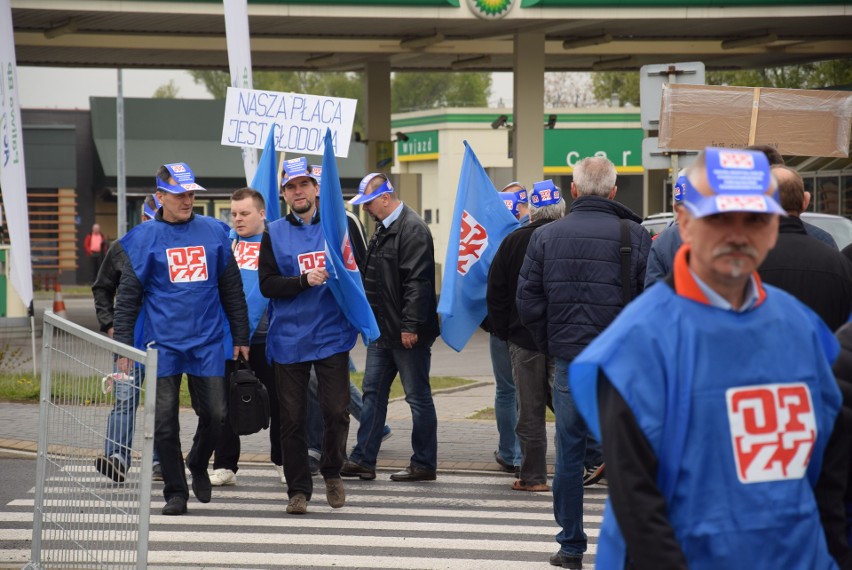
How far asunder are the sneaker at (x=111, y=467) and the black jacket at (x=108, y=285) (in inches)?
122

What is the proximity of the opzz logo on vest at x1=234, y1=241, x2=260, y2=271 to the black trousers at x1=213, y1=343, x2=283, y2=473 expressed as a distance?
57 centimetres

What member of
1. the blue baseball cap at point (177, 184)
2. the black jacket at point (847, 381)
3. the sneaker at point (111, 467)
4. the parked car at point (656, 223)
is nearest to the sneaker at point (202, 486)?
the blue baseball cap at point (177, 184)

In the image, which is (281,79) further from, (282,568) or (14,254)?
(282,568)

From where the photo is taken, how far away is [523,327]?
905cm

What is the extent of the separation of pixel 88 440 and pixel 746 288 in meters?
3.44

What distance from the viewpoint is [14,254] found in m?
16.0

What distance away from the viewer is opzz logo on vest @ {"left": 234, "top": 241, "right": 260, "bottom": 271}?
32.0ft

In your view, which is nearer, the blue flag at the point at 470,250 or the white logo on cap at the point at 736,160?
the white logo on cap at the point at 736,160

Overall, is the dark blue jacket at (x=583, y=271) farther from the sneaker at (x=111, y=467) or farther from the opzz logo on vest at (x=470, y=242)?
the opzz logo on vest at (x=470, y=242)

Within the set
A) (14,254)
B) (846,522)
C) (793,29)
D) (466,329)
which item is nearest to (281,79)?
(793,29)

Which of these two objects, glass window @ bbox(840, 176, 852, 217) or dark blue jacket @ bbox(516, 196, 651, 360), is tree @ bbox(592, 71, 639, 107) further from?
dark blue jacket @ bbox(516, 196, 651, 360)

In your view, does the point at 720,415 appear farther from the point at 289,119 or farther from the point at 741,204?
the point at 289,119

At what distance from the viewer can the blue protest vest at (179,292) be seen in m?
8.44

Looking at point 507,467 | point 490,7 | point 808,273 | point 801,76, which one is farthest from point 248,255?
point 801,76
